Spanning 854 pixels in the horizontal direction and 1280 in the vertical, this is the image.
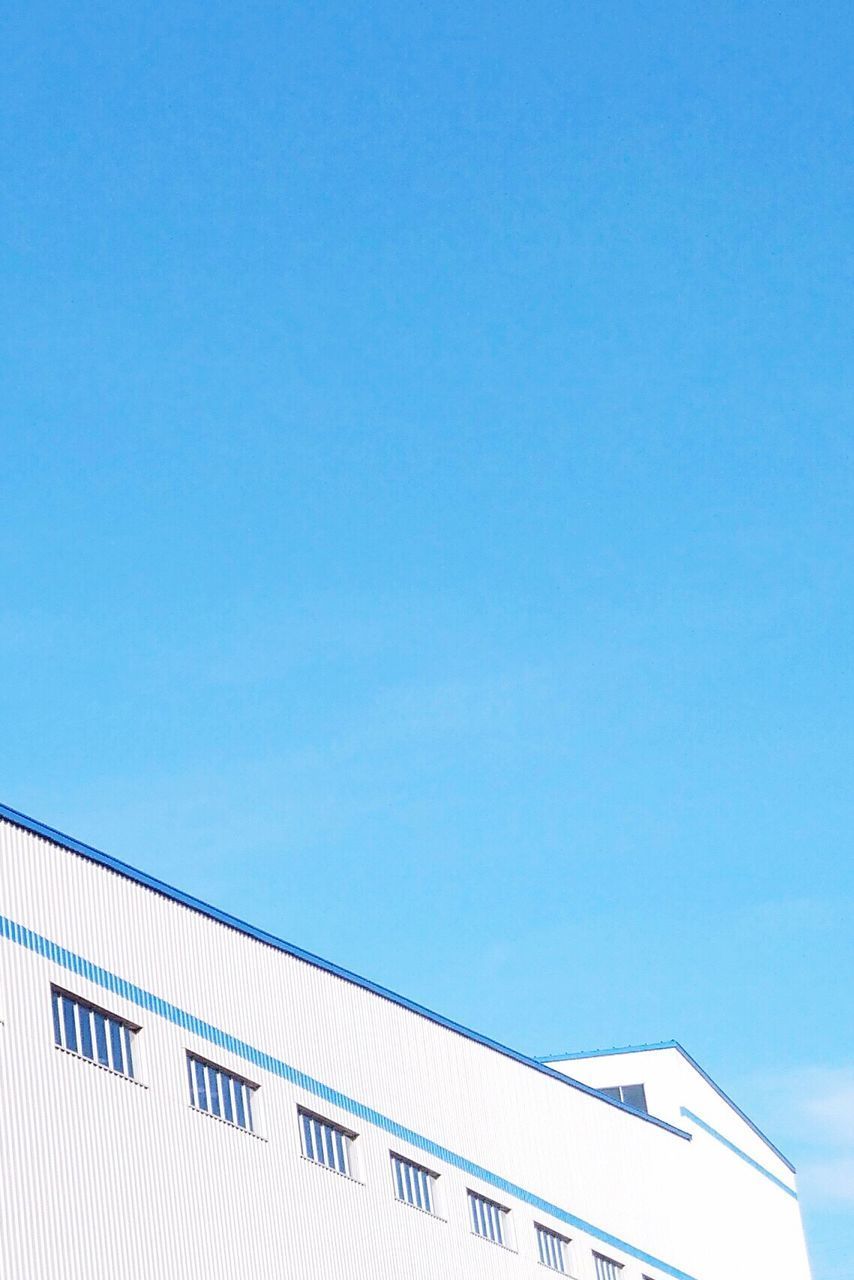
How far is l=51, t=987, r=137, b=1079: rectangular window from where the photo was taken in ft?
121

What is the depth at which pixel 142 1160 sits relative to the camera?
124 feet

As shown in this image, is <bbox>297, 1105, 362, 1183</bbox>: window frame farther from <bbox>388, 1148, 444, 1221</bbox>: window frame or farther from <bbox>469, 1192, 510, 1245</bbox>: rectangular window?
<bbox>469, 1192, 510, 1245</bbox>: rectangular window

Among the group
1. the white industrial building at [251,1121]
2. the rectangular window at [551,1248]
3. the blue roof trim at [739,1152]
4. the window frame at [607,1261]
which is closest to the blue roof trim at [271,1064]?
the white industrial building at [251,1121]

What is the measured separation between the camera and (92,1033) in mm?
37562

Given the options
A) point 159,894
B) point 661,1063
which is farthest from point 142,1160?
point 661,1063

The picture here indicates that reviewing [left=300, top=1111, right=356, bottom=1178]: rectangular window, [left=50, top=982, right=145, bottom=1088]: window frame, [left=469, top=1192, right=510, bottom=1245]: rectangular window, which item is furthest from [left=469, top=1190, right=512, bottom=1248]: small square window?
[left=50, top=982, right=145, bottom=1088]: window frame

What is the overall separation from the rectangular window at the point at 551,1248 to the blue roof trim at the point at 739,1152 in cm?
1435

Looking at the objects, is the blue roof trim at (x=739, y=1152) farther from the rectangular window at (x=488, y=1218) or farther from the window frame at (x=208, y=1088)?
the window frame at (x=208, y=1088)

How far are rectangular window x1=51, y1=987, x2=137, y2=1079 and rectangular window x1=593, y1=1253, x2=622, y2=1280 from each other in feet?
76.0

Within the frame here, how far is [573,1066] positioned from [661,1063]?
4167 millimetres

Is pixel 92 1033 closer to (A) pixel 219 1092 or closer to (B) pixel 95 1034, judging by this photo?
(B) pixel 95 1034

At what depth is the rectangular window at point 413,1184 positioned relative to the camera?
4662cm

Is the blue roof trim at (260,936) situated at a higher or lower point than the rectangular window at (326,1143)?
higher

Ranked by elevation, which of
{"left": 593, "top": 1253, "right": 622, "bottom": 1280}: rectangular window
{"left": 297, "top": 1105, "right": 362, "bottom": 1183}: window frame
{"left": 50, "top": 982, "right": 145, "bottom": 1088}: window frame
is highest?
{"left": 50, "top": 982, "right": 145, "bottom": 1088}: window frame
